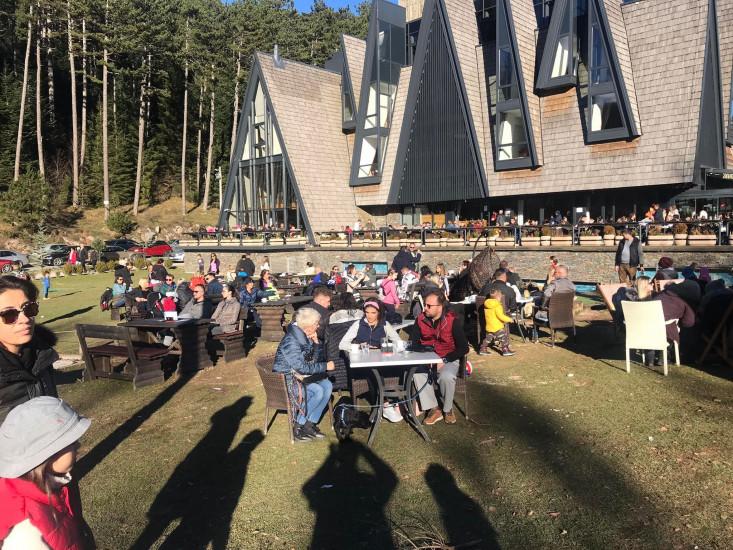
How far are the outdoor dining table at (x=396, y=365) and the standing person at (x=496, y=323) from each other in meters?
3.27

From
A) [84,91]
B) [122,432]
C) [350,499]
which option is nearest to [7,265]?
[84,91]

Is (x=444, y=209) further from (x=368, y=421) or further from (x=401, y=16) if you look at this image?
(x=368, y=421)

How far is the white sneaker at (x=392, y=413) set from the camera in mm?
6844

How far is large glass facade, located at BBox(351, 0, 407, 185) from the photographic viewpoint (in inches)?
1194

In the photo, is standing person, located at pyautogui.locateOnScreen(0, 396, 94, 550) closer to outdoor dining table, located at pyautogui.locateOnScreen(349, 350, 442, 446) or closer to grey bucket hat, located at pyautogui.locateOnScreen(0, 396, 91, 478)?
grey bucket hat, located at pyautogui.locateOnScreen(0, 396, 91, 478)

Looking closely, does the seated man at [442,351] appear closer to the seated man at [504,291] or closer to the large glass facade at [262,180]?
the seated man at [504,291]

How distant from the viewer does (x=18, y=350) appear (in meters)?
3.50

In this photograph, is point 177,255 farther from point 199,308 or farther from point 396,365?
point 396,365

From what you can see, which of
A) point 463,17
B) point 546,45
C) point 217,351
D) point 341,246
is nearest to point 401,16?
point 463,17

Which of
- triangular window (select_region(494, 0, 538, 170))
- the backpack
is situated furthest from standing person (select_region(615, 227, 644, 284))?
the backpack

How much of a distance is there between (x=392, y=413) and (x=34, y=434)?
197 inches

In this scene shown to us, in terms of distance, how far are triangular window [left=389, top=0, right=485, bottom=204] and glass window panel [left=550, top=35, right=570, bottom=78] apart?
4353 millimetres

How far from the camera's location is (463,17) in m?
28.0

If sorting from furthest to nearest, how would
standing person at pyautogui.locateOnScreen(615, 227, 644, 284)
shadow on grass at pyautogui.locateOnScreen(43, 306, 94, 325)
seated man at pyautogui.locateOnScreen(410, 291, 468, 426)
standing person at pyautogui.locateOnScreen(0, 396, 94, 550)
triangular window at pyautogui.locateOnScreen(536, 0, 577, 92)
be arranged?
triangular window at pyautogui.locateOnScreen(536, 0, 577, 92), shadow on grass at pyautogui.locateOnScreen(43, 306, 94, 325), standing person at pyautogui.locateOnScreen(615, 227, 644, 284), seated man at pyautogui.locateOnScreen(410, 291, 468, 426), standing person at pyautogui.locateOnScreen(0, 396, 94, 550)
